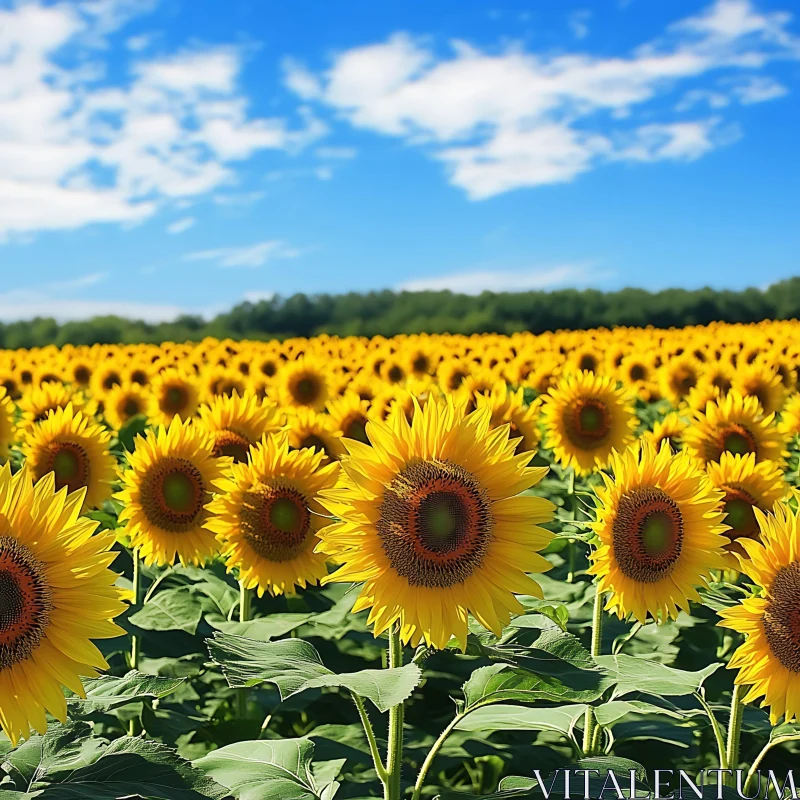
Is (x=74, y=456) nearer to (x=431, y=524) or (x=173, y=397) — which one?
(x=173, y=397)

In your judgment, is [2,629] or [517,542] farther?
[517,542]

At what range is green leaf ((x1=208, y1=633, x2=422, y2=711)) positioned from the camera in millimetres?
2387

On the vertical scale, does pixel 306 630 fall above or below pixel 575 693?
below

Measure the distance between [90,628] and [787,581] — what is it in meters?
2.23

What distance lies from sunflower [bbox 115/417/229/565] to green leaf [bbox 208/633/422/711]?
1968 mm

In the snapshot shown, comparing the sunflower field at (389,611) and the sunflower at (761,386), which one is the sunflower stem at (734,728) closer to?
the sunflower field at (389,611)

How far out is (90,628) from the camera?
2350mm

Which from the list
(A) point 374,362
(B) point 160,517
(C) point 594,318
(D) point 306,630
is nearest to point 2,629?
(B) point 160,517

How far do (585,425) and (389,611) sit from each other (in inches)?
187

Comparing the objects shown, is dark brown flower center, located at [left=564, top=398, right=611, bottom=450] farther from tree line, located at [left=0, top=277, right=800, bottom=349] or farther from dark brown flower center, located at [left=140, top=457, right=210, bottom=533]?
tree line, located at [left=0, top=277, right=800, bottom=349]

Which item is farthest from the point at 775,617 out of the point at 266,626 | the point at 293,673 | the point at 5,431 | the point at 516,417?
the point at 5,431

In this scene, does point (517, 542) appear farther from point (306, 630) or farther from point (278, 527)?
point (306, 630)

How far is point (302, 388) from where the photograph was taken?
34.3ft

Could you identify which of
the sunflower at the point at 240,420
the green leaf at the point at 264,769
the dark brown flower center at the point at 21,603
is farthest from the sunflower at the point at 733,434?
the dark brown flower center at the point at 21,603
